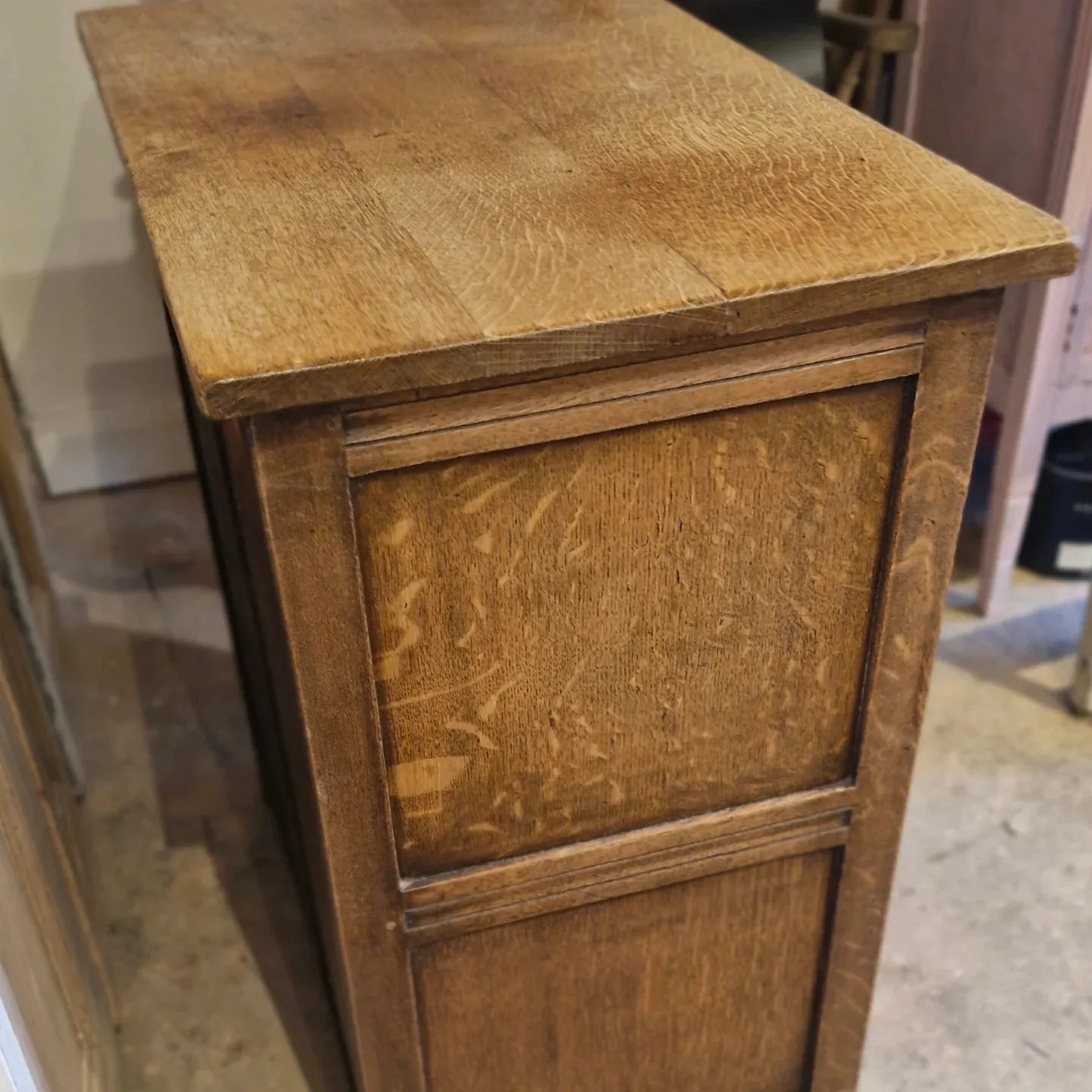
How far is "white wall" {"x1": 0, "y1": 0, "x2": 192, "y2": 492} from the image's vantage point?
71.9 inches

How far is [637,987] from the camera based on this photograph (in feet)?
3.23

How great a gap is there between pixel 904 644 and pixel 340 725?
39cm

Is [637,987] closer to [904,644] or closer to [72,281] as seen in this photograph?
[904,644]

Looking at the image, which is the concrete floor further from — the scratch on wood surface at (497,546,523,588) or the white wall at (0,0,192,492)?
the scratch on wood surface at (497,546,523,588)

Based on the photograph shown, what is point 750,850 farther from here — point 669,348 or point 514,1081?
point 669,348

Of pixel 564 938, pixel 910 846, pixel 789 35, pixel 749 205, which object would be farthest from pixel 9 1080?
pixel 789 35

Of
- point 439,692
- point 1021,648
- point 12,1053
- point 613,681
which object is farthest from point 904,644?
point 1021,648

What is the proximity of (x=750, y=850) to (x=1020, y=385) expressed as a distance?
93 cm

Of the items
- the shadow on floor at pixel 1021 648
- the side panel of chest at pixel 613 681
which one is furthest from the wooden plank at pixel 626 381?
the shadow on floor at pixel 1021 648

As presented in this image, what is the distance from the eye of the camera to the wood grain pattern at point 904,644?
0.74m

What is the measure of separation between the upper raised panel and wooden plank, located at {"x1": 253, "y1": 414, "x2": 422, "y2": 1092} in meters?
0.02

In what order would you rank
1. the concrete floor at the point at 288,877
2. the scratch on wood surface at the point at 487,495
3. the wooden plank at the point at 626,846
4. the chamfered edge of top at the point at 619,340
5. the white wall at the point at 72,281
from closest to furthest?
1. the chamfered edge of top at the point at 619,340
2. the scratch on wood surface at the point at 487,495
3. the wooden plank at the point at 626,846
4. the concrete floor at the point at 288,877
5. the white wall at the point at 72,281

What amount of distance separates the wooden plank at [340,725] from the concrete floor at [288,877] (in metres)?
0.17

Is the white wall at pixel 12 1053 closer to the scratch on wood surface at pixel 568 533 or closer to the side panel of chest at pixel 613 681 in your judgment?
the side panel of chest at pixel 613 681
